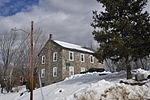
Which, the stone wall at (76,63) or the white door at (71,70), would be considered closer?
the stone wall at (76,63)

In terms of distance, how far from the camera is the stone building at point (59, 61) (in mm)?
54219

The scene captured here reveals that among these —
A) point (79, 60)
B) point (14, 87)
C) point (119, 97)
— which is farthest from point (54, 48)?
point (119, 97)

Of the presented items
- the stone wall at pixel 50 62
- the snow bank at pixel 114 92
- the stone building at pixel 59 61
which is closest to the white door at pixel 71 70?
the stone building at pixel 59 61

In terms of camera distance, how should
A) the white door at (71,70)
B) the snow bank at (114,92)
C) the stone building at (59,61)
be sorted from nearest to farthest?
the snow bank at (114,92), the stone building at (59,61), the white door at (71,70)

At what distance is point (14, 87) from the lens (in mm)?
54156

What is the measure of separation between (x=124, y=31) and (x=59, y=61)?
31941 millimetres

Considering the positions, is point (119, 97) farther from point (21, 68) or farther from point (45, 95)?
point (21, 68)

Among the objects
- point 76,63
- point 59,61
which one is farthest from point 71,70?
point 59,61

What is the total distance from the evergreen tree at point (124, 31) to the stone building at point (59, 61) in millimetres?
28851

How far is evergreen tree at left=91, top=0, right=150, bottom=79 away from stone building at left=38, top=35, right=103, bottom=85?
1136 inches

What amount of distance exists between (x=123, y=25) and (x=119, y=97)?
6.97m

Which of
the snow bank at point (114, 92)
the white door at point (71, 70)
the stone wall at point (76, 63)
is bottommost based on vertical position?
the snow bank at point (114, 92)

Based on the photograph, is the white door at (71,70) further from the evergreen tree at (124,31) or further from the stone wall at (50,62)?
the evergreen tree at (124,31)

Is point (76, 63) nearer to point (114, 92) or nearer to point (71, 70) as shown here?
point (71, 70)
